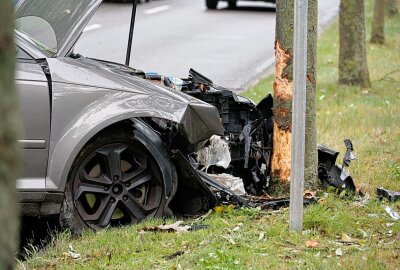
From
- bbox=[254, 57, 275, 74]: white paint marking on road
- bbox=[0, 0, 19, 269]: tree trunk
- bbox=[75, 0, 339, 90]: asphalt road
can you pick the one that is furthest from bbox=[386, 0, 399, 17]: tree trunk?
bbox=[0, 0, 19, 269]: tree trunk

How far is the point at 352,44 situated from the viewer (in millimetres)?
12203

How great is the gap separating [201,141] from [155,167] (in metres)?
0.35

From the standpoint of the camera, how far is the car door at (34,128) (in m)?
5.42

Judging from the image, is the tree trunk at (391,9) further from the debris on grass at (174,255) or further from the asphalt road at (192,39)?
the debris on grass at (174,255)

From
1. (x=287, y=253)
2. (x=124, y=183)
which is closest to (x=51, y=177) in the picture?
(x=124, y=183)

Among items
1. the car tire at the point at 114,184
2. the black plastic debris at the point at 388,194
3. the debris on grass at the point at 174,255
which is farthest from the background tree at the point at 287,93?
the debris on grass at the point at 174,255

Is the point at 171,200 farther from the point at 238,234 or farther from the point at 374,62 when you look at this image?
the point at 374,62

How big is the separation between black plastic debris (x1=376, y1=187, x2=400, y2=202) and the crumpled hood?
1.35 meters

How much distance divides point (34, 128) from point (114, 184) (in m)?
0.64

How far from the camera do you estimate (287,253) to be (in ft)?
16.6

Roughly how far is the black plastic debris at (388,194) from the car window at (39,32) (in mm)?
2507

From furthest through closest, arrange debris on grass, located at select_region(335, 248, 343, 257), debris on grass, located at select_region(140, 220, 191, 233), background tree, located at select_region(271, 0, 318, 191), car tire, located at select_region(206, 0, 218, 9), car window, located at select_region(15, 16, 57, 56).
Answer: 1. car tire, located at select_region(206, 0, 218, 9)
2. background tree, located at select_region(271, 0, 318, 191)
3. car window, located at select_region(15, 16, 57, 56)
4. debris on grass, located at select_region(140, 220, 191, 233)
5. debris on grass, located at select_region(335, 248, 343, 257)

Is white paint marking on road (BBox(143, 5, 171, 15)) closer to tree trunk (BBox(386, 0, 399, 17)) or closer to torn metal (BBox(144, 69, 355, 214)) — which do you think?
tree trunk (BBox(386, 0, 399, 17))

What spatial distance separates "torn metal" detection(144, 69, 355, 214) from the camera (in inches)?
241
